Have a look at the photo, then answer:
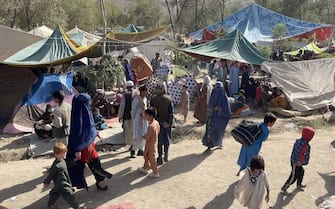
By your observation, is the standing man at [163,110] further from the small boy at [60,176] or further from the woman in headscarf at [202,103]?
the woman in headscarf at [202,103]

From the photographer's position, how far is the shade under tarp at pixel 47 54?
29.8 ft

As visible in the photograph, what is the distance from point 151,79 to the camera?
38.7 ft

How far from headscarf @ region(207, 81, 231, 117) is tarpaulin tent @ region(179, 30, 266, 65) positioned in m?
4.28

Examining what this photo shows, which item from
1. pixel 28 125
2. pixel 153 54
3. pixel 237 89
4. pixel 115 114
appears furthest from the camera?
pixel 153 54

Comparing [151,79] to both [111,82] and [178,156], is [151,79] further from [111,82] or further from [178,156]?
[178,156]

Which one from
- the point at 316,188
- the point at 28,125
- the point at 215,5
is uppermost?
the point at 215,5

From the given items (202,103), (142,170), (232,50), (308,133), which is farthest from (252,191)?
(232,50)

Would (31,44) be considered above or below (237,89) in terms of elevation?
above

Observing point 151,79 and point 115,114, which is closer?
point 115,114

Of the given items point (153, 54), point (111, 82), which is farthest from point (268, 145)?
point (153, 54)

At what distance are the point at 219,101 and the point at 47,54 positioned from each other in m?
5.07

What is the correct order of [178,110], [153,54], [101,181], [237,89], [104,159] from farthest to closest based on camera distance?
[153,54] → [237,89] → [178,110] → [104,159] → [101,181]

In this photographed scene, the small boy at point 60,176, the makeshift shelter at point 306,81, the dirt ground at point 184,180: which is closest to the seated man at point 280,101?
the makeshift shelter at point 306,81

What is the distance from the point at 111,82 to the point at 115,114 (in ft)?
5.03
